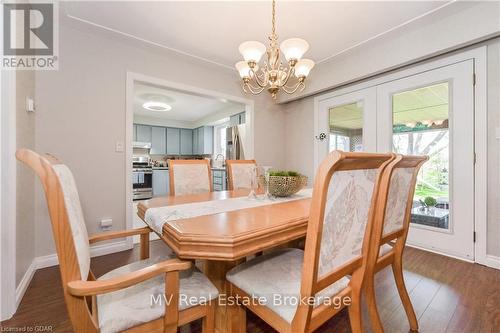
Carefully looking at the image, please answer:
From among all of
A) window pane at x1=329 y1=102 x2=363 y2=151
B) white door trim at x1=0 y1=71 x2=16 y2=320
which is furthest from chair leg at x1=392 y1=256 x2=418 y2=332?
white door trim at x1=0 y1=71 x2=16 y2=320

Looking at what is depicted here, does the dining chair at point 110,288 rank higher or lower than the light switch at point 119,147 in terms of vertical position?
lower

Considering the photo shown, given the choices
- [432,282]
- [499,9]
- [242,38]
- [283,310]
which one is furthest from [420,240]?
[242,38]

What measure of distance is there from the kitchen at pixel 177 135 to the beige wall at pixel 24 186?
8.05 ft

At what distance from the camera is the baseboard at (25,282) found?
148cm

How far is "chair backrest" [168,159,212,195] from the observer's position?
6.67 ft

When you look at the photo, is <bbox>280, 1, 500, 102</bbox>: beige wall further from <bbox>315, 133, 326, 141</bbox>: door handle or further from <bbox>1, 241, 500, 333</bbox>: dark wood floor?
<bbox>1, 241, 500, 333</bbox>: dark wood floor

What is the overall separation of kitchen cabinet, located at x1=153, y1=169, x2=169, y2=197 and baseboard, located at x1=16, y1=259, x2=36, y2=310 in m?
3.76

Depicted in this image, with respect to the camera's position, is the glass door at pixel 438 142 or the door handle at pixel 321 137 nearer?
the glass door at pixel 438 142

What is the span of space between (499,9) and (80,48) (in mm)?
3815

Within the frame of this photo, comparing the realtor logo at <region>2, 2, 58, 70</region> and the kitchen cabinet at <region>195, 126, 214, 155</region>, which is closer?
the realtor logo at <region>2, 2, 58, 70</region>

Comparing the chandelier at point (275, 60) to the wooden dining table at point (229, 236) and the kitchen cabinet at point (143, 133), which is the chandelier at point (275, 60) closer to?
the wooden dining table at point (229, 236)

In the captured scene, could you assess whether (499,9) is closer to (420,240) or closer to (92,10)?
(420,240)

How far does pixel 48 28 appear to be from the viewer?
2123 mm

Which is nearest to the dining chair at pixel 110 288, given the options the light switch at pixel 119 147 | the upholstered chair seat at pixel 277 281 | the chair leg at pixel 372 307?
the upholstered chair seat at pixel 277 281
